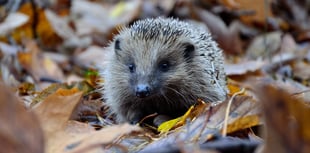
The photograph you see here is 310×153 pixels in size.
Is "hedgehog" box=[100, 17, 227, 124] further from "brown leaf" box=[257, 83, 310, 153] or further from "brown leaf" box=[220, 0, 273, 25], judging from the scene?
"brown leaf" box=[220, 0, 273, 25]

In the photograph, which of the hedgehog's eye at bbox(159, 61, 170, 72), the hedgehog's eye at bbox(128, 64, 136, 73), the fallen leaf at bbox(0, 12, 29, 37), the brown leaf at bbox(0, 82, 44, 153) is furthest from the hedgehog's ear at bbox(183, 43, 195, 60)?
the fallen leaf at bbox(0, 12, 29, 37)

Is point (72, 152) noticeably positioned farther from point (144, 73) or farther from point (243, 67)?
point (243, 67)

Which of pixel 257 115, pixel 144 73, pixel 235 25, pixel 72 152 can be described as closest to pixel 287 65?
pixel 235 25

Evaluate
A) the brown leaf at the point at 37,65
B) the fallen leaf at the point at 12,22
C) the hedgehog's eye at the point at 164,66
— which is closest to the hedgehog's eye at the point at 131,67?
the hedgehog's eye at the point at 164,66

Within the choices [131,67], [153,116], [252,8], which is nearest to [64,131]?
[153,116]

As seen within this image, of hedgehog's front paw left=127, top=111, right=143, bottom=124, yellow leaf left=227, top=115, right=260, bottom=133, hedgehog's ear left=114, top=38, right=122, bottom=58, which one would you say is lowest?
hedgehog's front paw left=127, top=111, right=143, bottom=124

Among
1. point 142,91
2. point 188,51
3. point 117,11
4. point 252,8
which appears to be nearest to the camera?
point 142,91

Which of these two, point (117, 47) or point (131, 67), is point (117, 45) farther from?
point (131, 67)
